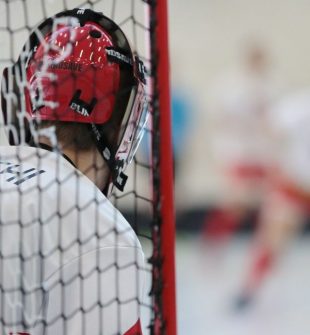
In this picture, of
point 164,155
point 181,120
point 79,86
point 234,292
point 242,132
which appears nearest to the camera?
point 164,155

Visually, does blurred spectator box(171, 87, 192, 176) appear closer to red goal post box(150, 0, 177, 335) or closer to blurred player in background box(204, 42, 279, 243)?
blurred player in background box(204, 42, 279, 243)

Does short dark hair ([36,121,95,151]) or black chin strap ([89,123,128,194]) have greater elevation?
short dark hair ([36,121,95,151])

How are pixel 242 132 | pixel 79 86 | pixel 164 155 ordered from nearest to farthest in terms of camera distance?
pixel 164 155 < pixel 79 86 < pixel 242 132

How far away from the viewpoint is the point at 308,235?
10.7ft

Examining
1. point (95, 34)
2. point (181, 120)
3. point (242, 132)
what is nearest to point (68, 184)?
point (95, 34)

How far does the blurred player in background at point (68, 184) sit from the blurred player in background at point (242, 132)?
7.40ft

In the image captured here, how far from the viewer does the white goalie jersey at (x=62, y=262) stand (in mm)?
789

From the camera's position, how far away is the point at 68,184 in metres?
0.82

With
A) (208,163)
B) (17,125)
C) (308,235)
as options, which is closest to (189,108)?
(208,163)

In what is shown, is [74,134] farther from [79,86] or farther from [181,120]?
[181,120]

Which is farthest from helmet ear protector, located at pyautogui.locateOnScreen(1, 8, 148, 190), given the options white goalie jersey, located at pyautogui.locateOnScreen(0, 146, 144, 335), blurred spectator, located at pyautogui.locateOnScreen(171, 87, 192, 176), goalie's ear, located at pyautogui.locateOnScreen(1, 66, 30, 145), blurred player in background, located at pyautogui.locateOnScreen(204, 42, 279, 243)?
blurred player in background, located at pyautogui.locateOnScreen(204, 42, 279, 243)

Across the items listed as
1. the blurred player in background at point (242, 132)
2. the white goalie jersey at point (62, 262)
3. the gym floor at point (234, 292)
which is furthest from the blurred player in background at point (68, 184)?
the blurred player in background at point (242, 132)

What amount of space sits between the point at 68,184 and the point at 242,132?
244 cm

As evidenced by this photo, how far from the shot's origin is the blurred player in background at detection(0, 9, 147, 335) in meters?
0.79
